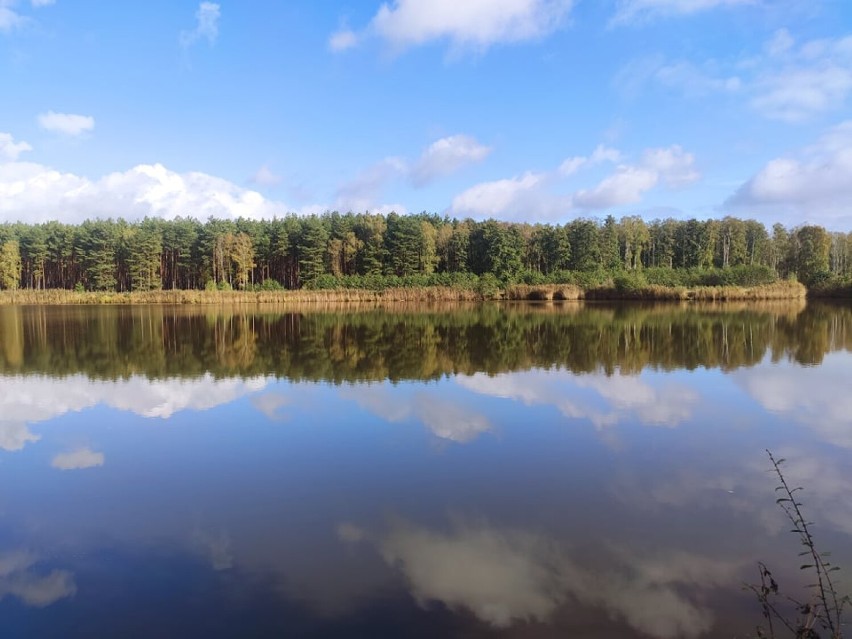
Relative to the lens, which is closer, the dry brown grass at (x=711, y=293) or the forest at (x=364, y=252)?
the dry brown grass at (x=711, y=293)

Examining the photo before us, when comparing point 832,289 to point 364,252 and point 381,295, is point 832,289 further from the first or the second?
point 364,252

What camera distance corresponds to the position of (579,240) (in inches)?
2566

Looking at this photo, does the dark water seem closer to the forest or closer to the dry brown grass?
the dry brown grass

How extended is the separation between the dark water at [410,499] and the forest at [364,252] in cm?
4482

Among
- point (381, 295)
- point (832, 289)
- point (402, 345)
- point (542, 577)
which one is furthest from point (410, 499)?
point (832, 289)

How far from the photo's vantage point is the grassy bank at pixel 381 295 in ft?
164

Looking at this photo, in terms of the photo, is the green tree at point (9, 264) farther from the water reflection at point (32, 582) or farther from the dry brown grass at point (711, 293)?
the water reflection at point (32, 582)

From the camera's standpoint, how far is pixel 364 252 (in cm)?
6356

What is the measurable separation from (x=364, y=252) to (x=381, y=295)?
12453mm

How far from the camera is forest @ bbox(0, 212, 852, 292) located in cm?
6106

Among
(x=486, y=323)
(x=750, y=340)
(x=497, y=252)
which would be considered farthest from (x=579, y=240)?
(x=750, y=340)

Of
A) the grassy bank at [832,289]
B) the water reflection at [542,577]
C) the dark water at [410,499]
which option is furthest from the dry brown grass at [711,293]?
the water reflection at [542,577]

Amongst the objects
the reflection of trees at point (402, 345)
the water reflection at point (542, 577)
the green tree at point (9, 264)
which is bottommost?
the water reflection at point (542, 577)

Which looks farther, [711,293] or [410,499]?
[711,293]
